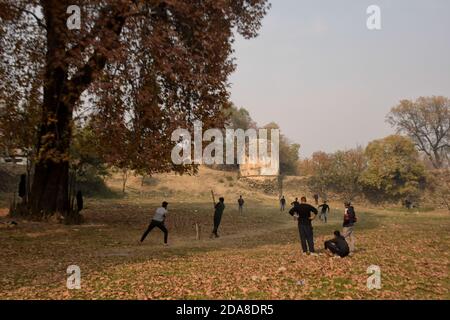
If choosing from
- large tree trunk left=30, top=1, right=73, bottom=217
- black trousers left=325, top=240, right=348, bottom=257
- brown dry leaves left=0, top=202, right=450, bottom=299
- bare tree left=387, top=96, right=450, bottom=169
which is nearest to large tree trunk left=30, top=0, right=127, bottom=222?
large tree trunk left=30, top=1, right=73, bottom=217

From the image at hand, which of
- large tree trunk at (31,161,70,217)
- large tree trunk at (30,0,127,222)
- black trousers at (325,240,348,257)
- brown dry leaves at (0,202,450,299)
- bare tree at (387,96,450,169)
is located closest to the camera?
brown dry leaves at (0,202,450,299)

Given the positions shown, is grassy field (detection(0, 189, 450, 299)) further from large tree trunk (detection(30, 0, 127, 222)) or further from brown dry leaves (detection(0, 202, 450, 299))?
large tree trunk (detection(30, 0, 127, 222))

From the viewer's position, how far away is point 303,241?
13898 millimetres

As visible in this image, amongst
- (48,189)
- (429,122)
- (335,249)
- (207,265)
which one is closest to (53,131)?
(48,189)

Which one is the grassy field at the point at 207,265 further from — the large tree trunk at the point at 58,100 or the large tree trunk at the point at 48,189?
the large tree trunk at the point at 58,100

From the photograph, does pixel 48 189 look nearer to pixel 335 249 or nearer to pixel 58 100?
pixel 58 100

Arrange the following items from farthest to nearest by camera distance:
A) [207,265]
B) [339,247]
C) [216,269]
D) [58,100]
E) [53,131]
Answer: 1. [58,100]
2. [53,131]
3. [339,247]
4. [207,265]
5. [216,269]

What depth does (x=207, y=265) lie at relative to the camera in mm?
12438

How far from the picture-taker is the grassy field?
9.09 metres

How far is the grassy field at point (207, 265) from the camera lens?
9.09m

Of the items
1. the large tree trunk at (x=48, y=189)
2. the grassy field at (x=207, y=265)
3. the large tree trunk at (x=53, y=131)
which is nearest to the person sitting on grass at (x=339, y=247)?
the grassy field at (x=207, y=265)

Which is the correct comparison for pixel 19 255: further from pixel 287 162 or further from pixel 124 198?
pixel 287 162
